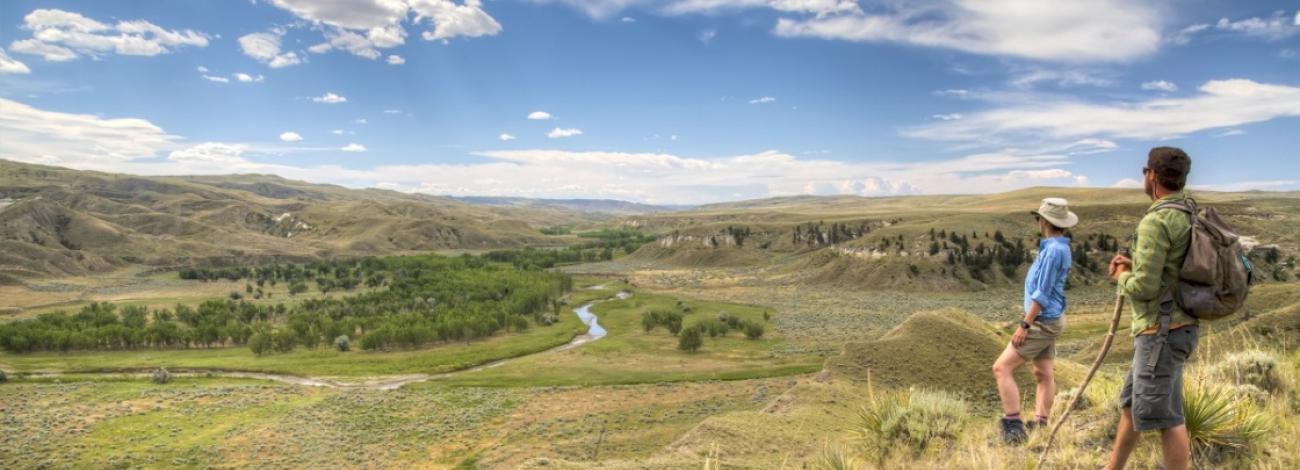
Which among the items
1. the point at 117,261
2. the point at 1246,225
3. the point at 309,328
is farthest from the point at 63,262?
the point at 1246,225

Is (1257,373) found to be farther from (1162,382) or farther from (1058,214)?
(1162,382)

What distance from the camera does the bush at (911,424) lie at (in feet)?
33.7

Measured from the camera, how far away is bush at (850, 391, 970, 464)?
1026 cm

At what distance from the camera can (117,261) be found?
152 metres

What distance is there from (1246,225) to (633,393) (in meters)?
110

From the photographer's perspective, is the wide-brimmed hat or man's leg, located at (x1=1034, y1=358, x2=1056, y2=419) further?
man's leg, located at (x1=1034, y1=358, x2=1056, y2=419)

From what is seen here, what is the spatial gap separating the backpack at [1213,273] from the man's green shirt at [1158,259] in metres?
0.09

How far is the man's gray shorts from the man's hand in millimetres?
691

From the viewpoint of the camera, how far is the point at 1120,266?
6906 mm

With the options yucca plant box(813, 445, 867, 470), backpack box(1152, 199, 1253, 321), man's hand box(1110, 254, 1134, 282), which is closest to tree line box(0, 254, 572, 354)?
yucca plant box(813, 445, 867, 470)

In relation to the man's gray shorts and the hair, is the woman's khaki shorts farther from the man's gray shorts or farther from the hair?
the hair

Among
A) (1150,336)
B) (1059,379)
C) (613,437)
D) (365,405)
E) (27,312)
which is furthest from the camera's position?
(27,312)

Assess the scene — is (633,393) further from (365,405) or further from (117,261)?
(117,261)

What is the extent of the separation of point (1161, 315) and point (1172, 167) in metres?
1.53
